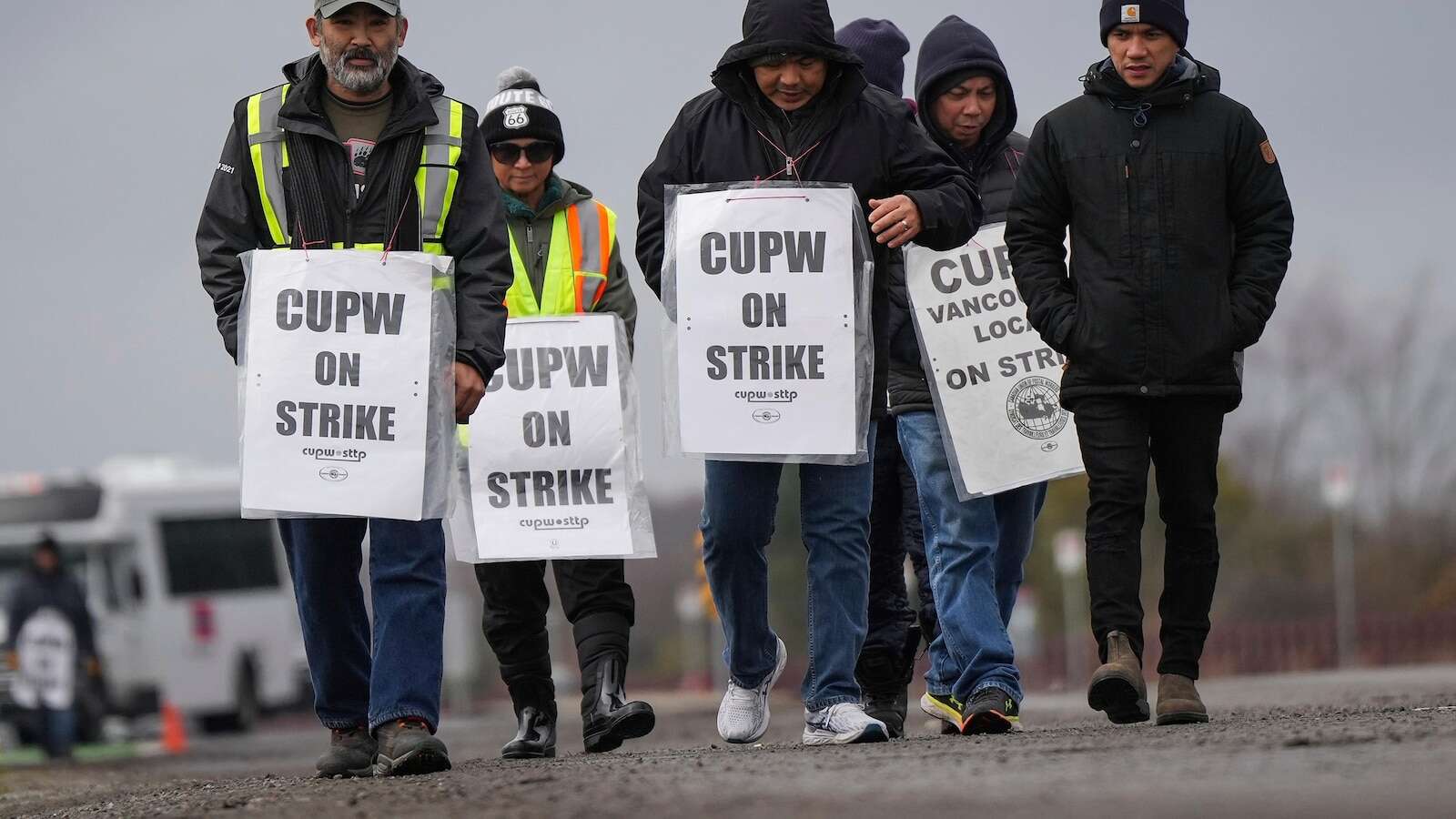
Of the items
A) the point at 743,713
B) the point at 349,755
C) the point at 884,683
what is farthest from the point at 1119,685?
the point at 349,755

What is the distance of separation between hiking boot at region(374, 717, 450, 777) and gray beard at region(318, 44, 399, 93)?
185 cm

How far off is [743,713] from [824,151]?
181 centimetres

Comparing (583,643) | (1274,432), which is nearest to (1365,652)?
(1274,432)

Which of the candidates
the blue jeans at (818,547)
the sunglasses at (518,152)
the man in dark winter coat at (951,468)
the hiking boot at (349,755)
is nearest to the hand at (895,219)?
the blue jeans at (818,547)

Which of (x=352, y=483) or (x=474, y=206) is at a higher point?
(x=474, y=206)

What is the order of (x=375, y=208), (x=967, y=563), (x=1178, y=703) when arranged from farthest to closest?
(x=967, y=563), (x=1178, y=703), (x=375, y=208)

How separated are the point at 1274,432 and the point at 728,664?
63171 millimetres

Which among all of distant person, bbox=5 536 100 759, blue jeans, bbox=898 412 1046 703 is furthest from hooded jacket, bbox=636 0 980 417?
distant person, bbox=5 536 100 759

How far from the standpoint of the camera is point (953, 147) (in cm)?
859

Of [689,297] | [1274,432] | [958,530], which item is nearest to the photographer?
[689,297]

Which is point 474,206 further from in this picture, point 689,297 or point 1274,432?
point 1274,432

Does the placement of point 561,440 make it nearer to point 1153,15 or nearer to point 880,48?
point 880,48

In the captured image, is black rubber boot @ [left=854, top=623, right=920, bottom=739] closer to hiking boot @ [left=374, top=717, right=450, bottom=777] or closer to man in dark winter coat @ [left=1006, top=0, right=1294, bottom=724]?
man in dark winter coat @ [left=1006, top=0, right=1294, bottom=724]

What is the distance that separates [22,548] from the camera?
94.3 feet
